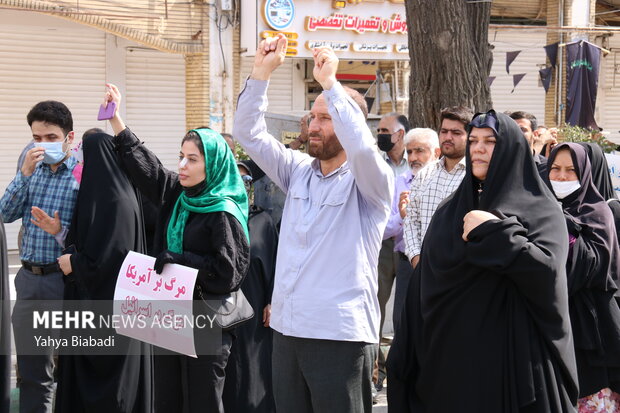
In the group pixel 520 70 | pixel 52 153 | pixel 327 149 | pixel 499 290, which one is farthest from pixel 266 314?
pixel 520 70

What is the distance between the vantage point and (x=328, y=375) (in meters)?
3.43

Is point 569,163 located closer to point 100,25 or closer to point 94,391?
point 94,391

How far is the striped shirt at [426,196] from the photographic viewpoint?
A: 5.04 metres

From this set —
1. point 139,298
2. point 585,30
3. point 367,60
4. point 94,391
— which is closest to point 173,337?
point 139,298

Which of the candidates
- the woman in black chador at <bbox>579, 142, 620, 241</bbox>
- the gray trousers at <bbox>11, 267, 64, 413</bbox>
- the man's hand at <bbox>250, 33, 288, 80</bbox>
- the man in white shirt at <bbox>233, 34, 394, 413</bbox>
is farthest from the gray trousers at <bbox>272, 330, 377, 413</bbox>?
the gray trousers at <bbox>11, 267, 64, 413</bbox>

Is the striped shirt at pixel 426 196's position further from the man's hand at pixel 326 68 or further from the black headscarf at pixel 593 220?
the man's hand at pixel 326 68

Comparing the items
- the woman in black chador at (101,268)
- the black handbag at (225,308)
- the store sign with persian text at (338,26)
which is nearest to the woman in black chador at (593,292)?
the black handbag at (225,308)

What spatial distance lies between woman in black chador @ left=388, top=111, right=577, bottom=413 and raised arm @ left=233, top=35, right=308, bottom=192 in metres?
0.84

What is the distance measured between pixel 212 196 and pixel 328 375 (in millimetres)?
1183

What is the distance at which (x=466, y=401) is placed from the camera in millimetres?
3297

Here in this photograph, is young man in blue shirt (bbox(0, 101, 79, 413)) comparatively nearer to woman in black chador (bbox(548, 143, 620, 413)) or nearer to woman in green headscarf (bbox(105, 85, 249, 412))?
woman in green headscarf (bbox(105, 85, 249, 412))

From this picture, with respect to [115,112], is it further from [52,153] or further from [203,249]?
[203,249]

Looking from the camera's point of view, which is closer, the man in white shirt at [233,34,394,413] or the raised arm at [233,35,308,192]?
the man in white shirt at [233,34,394,413]

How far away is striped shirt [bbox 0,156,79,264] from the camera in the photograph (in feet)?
16.3
